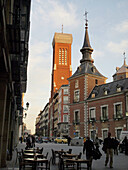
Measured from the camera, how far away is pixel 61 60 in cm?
9525

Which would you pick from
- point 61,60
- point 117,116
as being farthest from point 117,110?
point 61,60

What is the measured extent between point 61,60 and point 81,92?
45.7 meters

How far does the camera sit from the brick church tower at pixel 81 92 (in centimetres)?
4950

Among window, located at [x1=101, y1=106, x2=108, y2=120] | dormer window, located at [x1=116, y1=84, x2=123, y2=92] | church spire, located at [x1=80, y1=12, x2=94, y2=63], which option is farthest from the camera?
church spire, located at [x1=80, y1=12, x2=94, y2=63]

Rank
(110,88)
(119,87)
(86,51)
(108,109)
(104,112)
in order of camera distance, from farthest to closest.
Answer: (86,51), (110,88), (104,112), (108,109), (119,87)

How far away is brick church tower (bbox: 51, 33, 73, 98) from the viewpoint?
92.3 metres

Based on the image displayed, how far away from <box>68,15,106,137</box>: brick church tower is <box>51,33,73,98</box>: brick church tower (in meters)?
37.3

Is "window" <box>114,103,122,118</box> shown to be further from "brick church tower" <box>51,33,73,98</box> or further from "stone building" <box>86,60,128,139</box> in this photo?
"brick church tower" <box>51,33,73,98</box>

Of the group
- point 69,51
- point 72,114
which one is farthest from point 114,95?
point 69,51

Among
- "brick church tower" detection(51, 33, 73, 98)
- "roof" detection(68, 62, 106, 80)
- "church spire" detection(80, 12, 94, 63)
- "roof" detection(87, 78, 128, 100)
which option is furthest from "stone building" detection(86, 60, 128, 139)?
"brick church tower" detection(51, 33, 73, 98)

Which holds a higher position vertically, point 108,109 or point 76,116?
point 108,109

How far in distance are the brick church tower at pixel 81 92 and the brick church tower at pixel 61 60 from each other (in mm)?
37339

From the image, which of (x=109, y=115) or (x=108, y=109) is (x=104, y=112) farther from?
(x=109, y=115)

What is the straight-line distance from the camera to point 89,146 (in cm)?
1138
